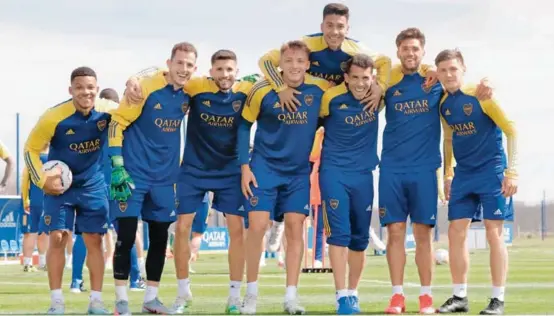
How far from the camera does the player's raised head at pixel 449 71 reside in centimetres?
996

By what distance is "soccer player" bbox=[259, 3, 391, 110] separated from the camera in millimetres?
9961

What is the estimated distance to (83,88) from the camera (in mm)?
9969

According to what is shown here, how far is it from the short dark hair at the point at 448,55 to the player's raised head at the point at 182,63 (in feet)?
7.40

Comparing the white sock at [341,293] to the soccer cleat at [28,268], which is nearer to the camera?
the white sock at [341,293]

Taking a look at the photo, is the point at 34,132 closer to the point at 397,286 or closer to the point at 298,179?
the point at 298,179

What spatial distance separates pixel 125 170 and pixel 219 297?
3.11 metres

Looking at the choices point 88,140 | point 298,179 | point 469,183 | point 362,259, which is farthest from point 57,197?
point 469,183

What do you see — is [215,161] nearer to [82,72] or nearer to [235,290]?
[235,290]

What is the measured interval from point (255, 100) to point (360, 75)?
0.99 metres

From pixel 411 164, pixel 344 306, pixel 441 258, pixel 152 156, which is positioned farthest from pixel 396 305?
pixel 441 258

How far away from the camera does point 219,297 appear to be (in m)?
12.4

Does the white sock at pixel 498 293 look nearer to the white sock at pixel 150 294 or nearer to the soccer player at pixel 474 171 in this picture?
the soccer player at pixel 474 171

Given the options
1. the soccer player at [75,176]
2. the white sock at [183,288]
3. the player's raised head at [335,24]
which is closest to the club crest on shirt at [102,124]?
the soccer player at [75,176]

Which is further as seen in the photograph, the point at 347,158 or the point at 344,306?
the point at 347,158
